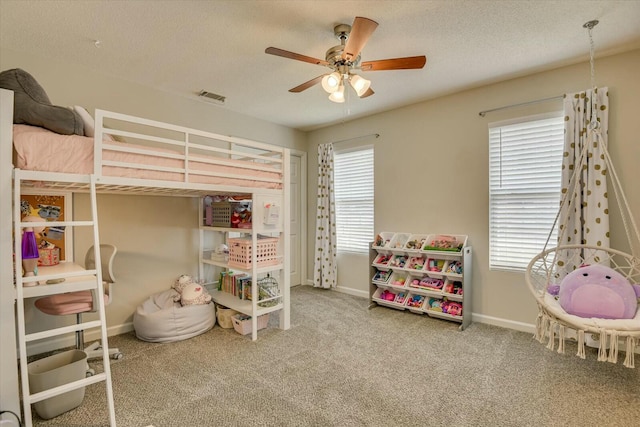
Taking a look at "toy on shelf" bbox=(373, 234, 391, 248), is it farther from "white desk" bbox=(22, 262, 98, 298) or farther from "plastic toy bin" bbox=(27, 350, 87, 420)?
"plastic toy bin" bbox=(27, 350, 87, 420)

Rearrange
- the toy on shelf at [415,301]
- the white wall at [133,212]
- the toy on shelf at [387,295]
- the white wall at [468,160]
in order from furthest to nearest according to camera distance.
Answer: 1. the toy on shelf at [387,295]
2. the toy on shelf at [415,301]
3. the white wall at [133,212]
4. the white wall at [468,160]

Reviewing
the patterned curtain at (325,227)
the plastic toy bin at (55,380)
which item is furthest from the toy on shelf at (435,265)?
the plastic toy bin at (55,380)

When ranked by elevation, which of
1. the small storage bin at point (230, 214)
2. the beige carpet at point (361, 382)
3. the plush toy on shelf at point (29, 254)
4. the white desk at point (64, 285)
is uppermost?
the small storage bin at point (230, 214)

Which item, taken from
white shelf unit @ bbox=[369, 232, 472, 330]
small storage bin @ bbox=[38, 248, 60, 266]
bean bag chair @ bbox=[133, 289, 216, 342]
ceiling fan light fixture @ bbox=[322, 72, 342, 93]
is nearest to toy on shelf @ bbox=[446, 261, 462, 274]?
white shelf unit @ bbox=[369, 232, 472, 330]

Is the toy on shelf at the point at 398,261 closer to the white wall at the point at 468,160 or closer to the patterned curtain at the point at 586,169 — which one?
the white wall at the point at 468,160

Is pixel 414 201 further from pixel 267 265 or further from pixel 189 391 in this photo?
pixel 189 391

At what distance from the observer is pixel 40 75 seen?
2.68 m

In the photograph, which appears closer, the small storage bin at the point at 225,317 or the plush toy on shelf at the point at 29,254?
the plush toy on shelf at the point at 29,254

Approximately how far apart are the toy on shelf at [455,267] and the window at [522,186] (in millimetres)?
332

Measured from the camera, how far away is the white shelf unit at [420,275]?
327 centimetres

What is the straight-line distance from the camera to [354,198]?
4539mm

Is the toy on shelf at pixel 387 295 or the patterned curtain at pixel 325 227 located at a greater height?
the patterned curtain at pixel 325 227

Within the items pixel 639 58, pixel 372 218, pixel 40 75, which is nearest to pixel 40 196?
pixel 40 75

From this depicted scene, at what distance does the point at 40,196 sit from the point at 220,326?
197 cm
